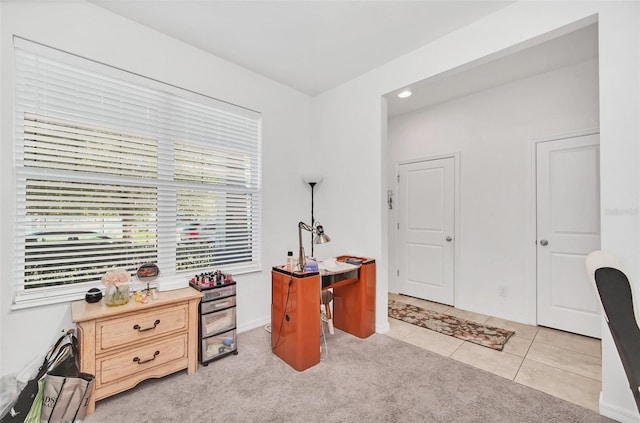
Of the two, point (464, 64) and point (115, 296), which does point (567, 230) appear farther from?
point (115, 296)

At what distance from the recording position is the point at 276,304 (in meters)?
2.46

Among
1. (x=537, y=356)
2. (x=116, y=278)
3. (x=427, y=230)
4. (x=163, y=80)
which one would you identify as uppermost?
(x=163, y=80)

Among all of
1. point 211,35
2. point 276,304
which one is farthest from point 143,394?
point 211,35

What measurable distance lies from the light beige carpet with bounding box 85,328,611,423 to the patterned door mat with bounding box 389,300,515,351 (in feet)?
1.98

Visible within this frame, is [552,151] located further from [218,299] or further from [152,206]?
[152,206]

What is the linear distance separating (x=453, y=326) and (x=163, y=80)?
3766mm

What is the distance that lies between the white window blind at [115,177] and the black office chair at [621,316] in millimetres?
2623

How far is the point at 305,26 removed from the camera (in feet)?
7.74

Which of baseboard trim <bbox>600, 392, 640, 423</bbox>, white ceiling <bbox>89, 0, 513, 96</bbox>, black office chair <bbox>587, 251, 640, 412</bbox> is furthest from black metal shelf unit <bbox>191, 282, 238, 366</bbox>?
baseboard trim <bbox>600, 392, 640, 423</bbox>

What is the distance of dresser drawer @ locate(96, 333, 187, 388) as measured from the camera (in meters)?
1.79

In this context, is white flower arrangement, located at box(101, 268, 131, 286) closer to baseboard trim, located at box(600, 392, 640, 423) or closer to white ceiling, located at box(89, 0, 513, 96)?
white ceiling, located at box(89, 0, 513, 96)

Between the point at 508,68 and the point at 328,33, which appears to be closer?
the point at 328,33

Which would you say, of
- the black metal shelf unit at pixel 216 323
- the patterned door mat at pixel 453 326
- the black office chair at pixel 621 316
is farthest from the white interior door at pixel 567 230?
the black metal shelf unit at pixel 216 323

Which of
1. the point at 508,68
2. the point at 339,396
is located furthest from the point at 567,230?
the point at 339,396
